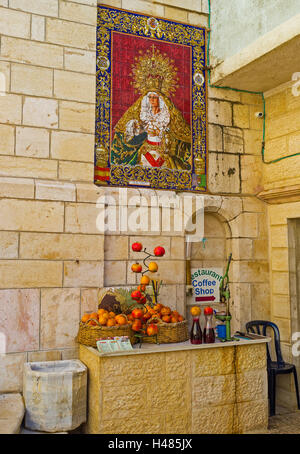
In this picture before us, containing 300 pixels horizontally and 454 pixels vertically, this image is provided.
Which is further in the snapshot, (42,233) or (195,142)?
(195,142)

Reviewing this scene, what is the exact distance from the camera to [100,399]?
4.13 metres

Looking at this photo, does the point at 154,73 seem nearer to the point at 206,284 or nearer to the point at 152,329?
the point at 206,284

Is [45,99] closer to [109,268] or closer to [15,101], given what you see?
[15,101]

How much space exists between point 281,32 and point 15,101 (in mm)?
3090

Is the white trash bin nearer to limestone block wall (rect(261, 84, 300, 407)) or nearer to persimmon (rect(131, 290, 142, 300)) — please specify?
persimmon (rect(131, 290, 142, 300))

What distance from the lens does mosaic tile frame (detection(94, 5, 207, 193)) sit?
5.37 meters

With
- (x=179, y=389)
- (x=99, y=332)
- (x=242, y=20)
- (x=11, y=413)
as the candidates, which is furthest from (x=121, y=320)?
(x=242, y=20)

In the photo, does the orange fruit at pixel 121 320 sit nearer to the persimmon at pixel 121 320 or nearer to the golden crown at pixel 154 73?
the persimmon at pixel 121 320

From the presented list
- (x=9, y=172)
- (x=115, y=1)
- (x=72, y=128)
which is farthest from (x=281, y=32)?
(x=9, y=172)

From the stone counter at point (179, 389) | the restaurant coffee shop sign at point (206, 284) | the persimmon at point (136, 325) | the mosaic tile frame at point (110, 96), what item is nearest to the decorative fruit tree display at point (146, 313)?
the persimmon at point (136, 325)

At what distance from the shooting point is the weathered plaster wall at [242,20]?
4947mm

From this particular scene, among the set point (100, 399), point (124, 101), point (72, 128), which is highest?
point (124, 101)

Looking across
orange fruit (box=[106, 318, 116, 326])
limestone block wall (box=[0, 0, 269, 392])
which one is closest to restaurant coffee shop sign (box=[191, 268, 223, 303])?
limestone block wall (box=[0, 0, 269, 392])

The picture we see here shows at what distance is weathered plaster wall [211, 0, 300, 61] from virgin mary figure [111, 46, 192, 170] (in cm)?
79
